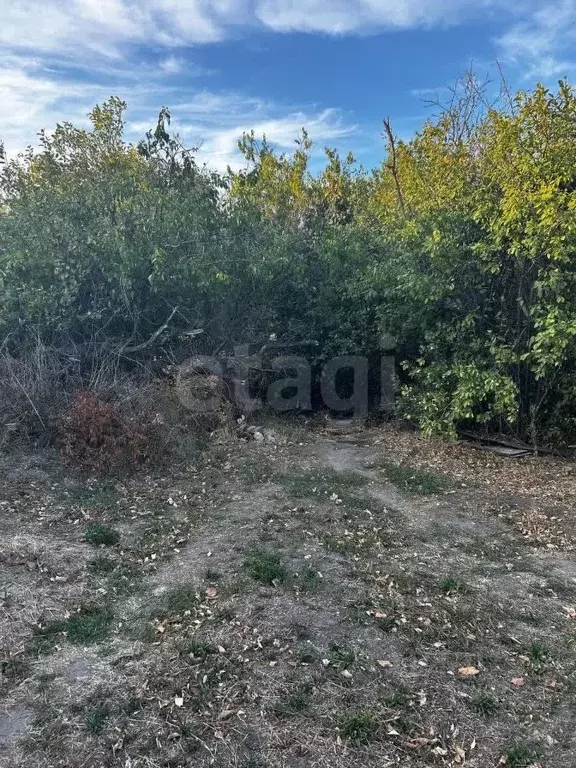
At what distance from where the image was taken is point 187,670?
2.68 metres

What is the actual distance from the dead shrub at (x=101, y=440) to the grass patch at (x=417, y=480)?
2464 mm

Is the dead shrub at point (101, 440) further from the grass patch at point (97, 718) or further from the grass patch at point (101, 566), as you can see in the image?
the grass patch at point (97, 718)

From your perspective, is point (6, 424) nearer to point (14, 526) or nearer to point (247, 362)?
point (14, 526)

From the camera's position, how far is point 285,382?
7867 millimetres

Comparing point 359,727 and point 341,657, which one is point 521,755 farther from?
point 341,657

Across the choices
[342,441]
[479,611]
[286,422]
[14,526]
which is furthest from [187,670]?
[286,422]

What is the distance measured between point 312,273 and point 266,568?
532 cm

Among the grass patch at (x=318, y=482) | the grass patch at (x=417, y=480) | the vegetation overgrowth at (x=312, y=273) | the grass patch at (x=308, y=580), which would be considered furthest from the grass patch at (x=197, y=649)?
the vegetation overgrowth at (x=312, y=273)

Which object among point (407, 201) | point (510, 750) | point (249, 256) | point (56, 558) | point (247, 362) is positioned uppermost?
point (407, 201)

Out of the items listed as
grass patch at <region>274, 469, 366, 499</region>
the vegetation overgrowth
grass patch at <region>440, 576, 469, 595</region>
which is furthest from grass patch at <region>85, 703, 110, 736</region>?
the vegetation overgrowth

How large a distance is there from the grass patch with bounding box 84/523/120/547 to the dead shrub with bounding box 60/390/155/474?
1073mm

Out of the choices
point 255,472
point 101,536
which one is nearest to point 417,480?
point 255,472

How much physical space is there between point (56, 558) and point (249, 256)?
444 cm

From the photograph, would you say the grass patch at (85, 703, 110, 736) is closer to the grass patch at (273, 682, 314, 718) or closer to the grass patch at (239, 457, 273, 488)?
the grass patch at (273, 682, 314, 718)
